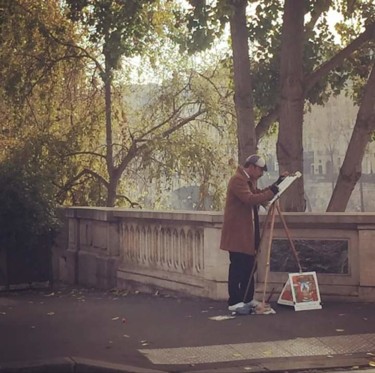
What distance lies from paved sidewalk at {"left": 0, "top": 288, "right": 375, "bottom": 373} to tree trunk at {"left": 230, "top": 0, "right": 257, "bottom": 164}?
171 inches

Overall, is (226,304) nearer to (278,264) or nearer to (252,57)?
(278,264)

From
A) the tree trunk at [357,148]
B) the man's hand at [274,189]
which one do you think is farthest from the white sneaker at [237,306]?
the tree trunk at [357,148]

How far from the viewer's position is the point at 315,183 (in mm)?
72188

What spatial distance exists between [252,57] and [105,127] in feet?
16.6

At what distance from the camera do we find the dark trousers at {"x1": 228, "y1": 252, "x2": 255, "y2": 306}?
8.47 m

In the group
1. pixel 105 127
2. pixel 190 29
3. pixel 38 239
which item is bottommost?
pixel 38 239

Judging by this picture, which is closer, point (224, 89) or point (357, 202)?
point (224, 89)

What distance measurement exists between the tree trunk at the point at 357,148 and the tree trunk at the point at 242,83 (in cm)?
171

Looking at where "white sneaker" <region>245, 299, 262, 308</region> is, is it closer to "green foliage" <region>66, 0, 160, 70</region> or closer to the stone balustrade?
the stone balustrade

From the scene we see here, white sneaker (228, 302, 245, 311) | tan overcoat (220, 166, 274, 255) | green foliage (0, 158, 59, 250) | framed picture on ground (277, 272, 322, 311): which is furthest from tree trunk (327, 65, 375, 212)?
white sneaker (228, 302, 245, 311)

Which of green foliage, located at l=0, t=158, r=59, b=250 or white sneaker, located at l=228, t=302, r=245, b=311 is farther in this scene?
green foliage, located at l=0, t=158, r=59, b=250

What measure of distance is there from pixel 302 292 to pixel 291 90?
5034 millimetres

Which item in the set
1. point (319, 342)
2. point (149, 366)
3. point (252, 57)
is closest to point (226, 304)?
point (319, 342)

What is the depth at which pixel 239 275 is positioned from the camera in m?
8.48
